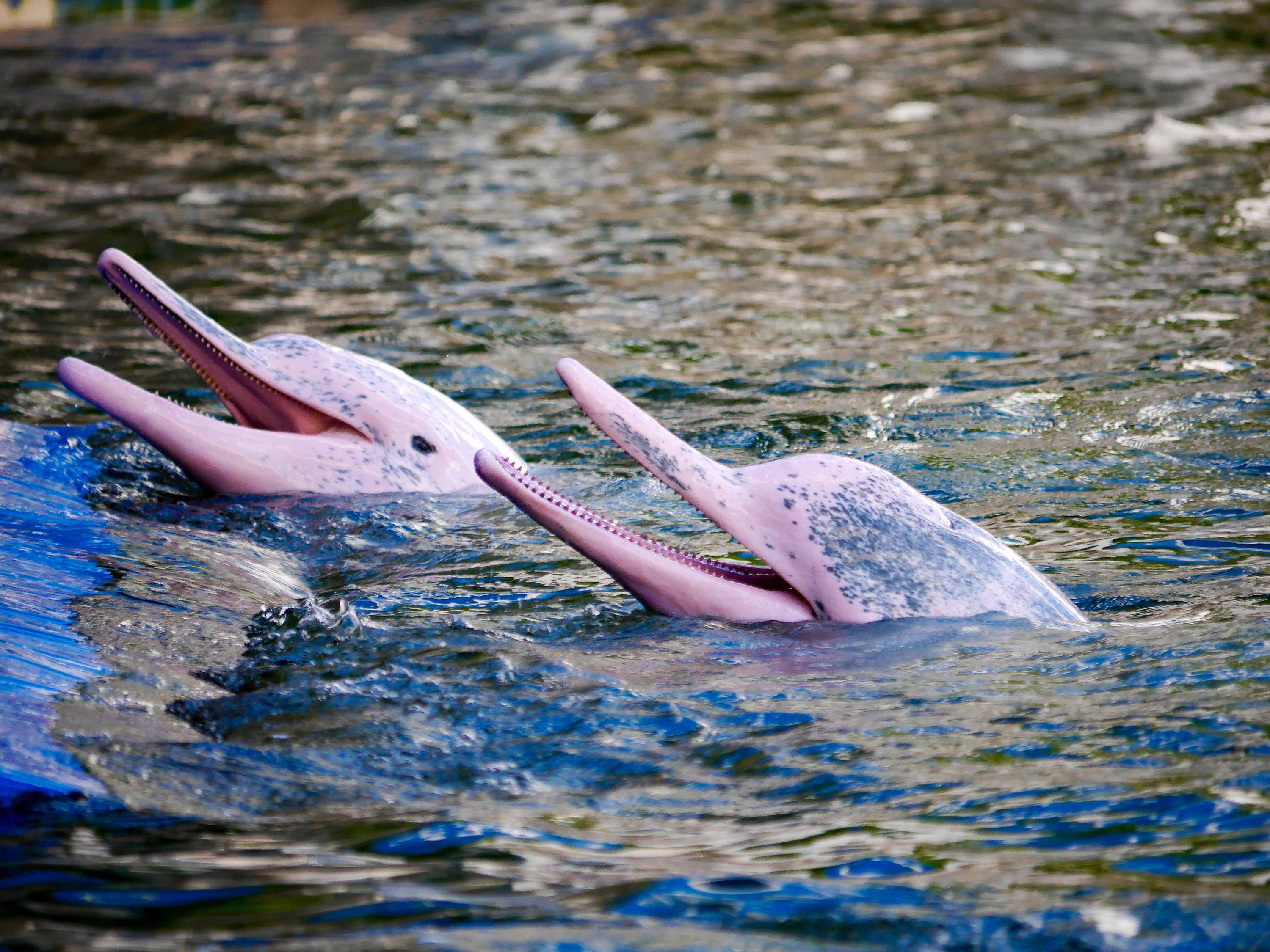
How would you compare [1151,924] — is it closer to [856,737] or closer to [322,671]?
[856,737]

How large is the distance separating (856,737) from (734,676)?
0.50 meters

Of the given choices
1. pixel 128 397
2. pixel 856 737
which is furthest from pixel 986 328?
pixel 856 737

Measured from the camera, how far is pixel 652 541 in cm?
478

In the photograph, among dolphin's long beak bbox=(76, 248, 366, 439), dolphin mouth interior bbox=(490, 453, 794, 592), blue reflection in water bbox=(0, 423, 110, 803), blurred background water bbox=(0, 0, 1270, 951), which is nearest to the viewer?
blurred background water bbox=(0, 0, 1270, 951)

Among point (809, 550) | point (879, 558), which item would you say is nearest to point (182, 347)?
point (809, 550)

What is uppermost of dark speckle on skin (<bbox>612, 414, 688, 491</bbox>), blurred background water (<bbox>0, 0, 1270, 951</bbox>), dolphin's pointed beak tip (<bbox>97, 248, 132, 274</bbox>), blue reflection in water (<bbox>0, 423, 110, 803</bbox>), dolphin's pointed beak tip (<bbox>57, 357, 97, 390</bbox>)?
dolphin's pointed beak tip (<bbox>97, 248, 132, 274</bbox>)

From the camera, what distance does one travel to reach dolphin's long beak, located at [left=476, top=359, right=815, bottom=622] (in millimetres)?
4527

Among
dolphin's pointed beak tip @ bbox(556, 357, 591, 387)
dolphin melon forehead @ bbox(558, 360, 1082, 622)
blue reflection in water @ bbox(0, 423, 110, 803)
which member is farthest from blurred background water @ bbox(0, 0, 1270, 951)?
dolphin's pointed beak tip @ bbox(556, 357, 591, 387)

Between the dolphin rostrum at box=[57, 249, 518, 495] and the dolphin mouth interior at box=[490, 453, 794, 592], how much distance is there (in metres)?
1.39

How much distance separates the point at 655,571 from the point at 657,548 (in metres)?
0.12

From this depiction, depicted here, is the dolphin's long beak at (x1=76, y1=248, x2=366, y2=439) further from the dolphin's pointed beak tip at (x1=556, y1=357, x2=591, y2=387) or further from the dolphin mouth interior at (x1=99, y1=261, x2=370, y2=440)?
the dolphin's pointed beak tip at (x1=556, y1=357, x2=591, y2=387)

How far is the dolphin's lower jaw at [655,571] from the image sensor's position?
4.47 meters

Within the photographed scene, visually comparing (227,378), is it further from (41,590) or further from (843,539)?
(843,539)

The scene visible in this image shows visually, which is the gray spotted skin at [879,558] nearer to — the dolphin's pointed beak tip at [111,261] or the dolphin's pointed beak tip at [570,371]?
the dolphin's pointed beak tip at [570,371]
